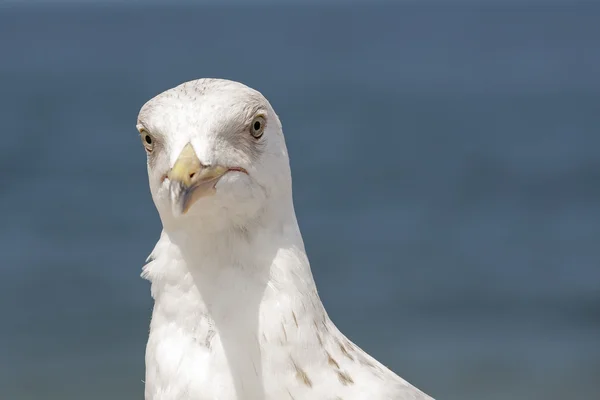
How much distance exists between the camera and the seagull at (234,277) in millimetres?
3252

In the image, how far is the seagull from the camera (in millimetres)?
3252

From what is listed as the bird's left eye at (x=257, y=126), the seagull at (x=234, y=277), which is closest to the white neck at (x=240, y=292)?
the seagull at (x=234, y=277)

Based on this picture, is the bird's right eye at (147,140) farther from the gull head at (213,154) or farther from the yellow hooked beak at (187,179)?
the yellow hooked beak at (187,179)

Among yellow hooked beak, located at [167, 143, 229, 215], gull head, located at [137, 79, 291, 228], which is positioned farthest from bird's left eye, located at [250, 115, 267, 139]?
yellow hooked beak, located at [167, 143, 229, 215]

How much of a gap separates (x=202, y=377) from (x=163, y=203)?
53cm

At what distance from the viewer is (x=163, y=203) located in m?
3.30

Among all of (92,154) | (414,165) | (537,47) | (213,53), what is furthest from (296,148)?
(537,47)

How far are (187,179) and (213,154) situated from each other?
5.8 inches

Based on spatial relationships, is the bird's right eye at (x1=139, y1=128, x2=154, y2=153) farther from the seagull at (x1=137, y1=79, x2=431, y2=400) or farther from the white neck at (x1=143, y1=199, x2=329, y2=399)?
the white neck at (x1=143, y1=199, x2=329, y2=399)

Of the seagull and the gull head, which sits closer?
the gull head

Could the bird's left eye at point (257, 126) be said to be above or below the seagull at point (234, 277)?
above

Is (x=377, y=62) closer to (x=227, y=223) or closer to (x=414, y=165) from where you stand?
(x=414, y=165)

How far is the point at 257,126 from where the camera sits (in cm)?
336

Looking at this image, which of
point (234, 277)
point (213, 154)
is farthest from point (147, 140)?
point (234, 277)
